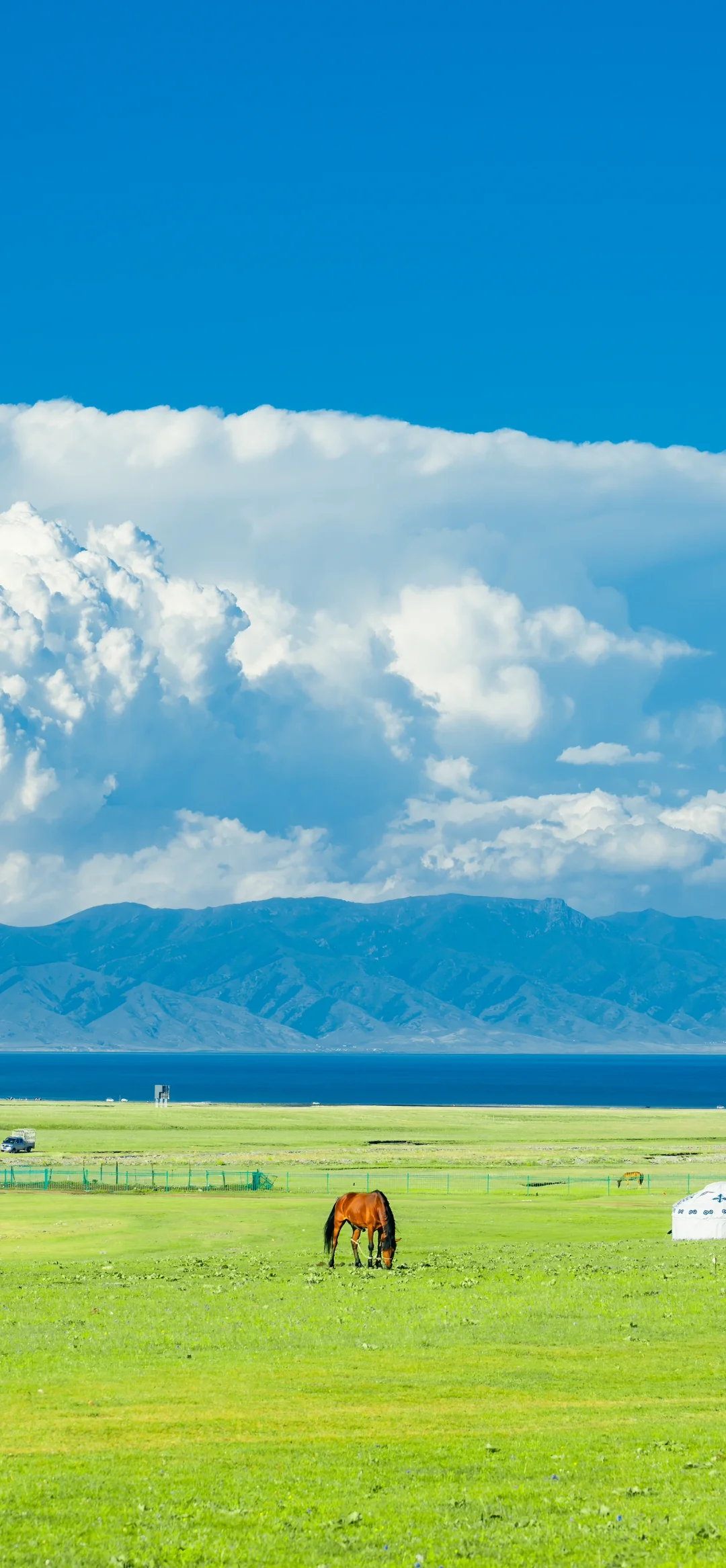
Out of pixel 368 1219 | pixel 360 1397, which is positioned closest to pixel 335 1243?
pixel 368 1219

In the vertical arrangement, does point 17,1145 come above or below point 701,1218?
above

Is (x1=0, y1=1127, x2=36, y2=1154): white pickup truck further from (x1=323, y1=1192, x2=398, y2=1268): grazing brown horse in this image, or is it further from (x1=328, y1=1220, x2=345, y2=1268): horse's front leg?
(x1=323, y1=1192, x2=398, y2=1268): grazing brown horse

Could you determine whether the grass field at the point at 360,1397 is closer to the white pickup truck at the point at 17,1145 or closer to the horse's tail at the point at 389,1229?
the horse's tail at the point at 389,1229

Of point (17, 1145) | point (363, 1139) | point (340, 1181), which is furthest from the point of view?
point (363, 1139)

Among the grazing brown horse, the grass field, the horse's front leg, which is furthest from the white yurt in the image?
the horse's front leg

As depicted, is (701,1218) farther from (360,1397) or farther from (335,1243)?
(360,1397)

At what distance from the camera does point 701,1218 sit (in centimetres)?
5753

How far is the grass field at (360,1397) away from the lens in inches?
751

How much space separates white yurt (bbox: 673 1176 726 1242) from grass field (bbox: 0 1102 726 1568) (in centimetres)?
93

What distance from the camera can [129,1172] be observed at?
96.1 metres

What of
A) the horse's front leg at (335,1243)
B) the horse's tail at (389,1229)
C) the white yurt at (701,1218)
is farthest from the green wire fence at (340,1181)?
the horse's tail at (389,1229)

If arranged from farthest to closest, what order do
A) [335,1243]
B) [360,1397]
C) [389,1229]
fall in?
[335,1243]
[389,1229]
[360,1397]

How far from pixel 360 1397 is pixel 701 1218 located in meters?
32.7

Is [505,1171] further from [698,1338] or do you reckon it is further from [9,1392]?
[9,1392]
